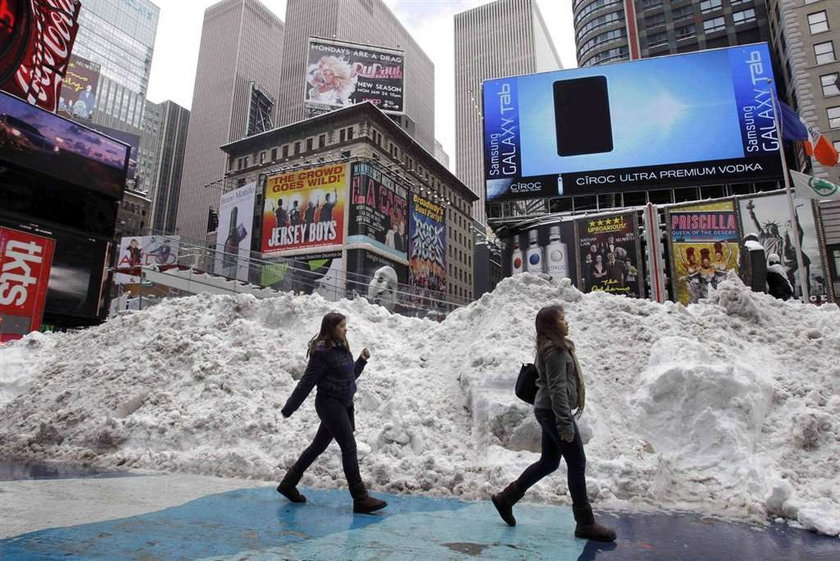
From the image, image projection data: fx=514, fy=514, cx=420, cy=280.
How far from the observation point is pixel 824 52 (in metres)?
35.4

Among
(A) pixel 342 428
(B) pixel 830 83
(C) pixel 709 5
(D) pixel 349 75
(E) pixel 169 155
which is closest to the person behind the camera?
(A) pixel 342 428

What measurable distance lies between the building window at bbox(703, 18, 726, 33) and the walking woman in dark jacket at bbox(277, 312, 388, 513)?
215 feet

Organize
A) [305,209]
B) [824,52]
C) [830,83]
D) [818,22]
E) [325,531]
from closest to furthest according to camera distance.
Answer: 1. [325,531]
2. [830,83]
3. [824,52]
4. [818,22]
5. [305,209]

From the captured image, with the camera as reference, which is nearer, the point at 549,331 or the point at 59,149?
the point at 549,331

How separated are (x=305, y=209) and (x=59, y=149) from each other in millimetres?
26126

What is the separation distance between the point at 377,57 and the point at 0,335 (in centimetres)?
5188

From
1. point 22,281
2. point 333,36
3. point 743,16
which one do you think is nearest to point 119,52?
point 333,36

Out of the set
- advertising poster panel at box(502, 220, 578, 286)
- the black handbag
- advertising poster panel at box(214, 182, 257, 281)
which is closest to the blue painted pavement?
the black handbag

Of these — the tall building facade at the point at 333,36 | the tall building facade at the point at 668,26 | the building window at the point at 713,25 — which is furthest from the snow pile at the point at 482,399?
the tall building facade at the point at 333,36

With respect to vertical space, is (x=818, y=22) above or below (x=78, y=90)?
below

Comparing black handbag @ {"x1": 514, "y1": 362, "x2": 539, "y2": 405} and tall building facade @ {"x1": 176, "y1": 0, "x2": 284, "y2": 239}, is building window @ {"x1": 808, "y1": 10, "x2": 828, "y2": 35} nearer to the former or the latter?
black handbag @ {"x1": 514, "y1": 362, "x2": 539, "y2": 405}

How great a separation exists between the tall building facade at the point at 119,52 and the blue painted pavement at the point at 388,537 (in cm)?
14197

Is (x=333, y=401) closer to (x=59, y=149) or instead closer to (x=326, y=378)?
(x=326, y=378)

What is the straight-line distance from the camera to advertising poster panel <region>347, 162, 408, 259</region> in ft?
138
